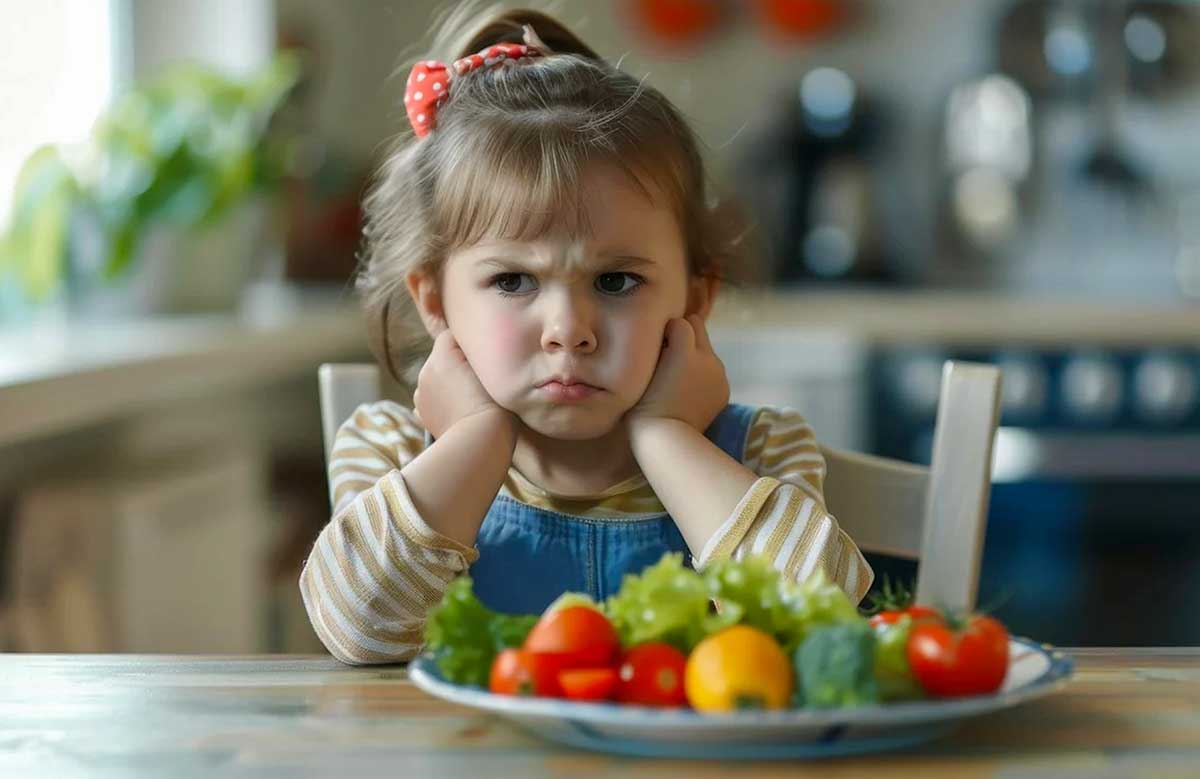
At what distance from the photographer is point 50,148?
8.22 feet

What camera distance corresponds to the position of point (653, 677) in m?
0.72

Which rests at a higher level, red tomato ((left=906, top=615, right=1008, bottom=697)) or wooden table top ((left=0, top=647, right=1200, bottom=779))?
red tomato ((left=906, top=615, right=1008, bottom=697))

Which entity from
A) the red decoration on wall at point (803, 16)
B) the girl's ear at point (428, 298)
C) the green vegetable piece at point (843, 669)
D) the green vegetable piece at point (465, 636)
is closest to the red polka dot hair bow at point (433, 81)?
the girl's ear at point (428, 298)

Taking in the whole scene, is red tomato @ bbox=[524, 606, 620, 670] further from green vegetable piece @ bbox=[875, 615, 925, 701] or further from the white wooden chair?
the white wooden chair

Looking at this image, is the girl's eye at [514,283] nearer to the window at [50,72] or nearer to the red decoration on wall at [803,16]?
the window at [50,72]

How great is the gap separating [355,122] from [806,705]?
12.2ft

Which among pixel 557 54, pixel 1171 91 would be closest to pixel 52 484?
pixel 557 54

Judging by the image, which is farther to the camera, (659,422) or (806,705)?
(659,422)

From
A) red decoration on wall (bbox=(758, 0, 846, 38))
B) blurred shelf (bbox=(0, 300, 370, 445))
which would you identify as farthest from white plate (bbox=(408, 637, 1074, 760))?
red decoration on wall (bbox=(758, 0, 846, 38))

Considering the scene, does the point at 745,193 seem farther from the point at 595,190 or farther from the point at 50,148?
the point at 595,190

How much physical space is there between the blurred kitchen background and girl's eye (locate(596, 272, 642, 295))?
0.35m

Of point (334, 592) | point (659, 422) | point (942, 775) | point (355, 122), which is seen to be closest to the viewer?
point (942, 775)

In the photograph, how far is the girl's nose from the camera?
3.59 ft

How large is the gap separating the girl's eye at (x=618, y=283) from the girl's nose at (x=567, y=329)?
0.05 m
